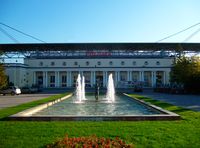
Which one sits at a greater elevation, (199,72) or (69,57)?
(69,57)

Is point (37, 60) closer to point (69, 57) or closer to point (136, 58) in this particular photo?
point (69, 57)

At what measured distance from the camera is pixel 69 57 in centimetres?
9500

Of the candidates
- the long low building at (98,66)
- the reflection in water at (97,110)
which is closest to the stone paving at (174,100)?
the reflection in water at (97,110)

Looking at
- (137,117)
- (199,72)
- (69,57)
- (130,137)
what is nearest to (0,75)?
(199,72)

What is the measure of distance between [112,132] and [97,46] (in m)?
71.4

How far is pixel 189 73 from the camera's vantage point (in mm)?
45906

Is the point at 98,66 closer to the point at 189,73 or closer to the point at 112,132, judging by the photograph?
the point at 189,73

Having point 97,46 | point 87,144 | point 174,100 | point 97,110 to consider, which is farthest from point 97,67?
point 87,144

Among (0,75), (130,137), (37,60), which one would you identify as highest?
(37,60)

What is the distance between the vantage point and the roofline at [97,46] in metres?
77.2

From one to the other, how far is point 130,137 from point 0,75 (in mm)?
36156

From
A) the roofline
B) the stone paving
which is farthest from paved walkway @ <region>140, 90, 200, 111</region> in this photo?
the roofline

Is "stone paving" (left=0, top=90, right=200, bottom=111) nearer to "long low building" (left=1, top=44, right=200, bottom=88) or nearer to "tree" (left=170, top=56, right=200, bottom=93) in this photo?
"tree" (left=170, top=56, right=200, bottom=93)

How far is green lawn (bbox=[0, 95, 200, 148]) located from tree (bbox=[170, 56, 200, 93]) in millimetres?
33551
